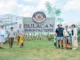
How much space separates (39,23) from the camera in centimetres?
3175

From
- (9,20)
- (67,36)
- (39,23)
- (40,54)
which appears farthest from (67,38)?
(9,20)

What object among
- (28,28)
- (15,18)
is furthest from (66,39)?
(15,18)

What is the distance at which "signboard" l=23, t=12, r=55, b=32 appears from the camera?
31641mm

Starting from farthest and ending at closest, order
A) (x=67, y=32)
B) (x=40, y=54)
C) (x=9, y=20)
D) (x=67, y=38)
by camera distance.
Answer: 1. (x=9, y=20)
2. (x=67, y=38)
3. (x=67, y=32)
4. (x=40, y=54)

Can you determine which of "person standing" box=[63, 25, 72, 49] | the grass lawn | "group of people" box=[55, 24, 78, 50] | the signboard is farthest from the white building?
the grass lawn

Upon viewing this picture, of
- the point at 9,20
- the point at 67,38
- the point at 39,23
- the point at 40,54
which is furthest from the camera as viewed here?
the point at 9,20

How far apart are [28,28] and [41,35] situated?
9.45ft

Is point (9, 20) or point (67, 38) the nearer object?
point (67, 38)

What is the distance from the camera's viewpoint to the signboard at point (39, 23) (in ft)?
104

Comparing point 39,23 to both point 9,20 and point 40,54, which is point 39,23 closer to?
point 9,20

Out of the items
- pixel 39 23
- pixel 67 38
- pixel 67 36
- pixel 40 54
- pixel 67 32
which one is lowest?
pixel 40 54

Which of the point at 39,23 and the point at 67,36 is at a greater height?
the point at 39,23

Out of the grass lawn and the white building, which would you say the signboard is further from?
the grass lawn

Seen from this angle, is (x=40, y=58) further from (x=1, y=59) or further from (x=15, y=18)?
(x=15, y=18)
